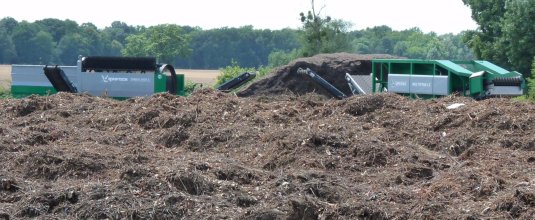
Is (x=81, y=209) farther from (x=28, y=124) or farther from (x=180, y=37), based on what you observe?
(x=180, y=37)

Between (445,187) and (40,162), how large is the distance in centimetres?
398

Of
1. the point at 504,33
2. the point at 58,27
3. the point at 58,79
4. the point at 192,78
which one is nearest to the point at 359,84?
the point at 58,79

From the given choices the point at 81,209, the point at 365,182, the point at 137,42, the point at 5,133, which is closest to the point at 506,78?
the point at 365,182

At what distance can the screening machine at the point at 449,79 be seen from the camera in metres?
16.1

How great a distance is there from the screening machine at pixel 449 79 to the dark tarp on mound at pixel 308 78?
16.0 ft

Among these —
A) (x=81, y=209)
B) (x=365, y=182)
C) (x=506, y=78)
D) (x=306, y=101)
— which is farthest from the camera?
(x=506, y=78)

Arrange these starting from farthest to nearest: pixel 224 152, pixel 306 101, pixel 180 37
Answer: pixel 180 37, pixel 306 101, pixel 224 152

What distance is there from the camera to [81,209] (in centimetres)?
769

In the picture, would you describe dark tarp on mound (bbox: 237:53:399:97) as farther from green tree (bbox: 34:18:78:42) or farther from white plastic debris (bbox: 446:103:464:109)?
green tree (bbox: 34:18:78:42)

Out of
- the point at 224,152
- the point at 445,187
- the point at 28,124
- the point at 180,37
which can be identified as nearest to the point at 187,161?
the point at 224,152

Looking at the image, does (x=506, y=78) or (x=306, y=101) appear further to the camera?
(x=506, y=78)

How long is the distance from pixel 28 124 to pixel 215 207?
493 centimetres

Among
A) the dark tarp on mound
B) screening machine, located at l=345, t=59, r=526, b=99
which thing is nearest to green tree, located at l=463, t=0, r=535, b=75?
the dark tarp on mound

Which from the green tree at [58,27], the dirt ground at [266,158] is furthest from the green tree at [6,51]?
the dirt ground at [266,158]
